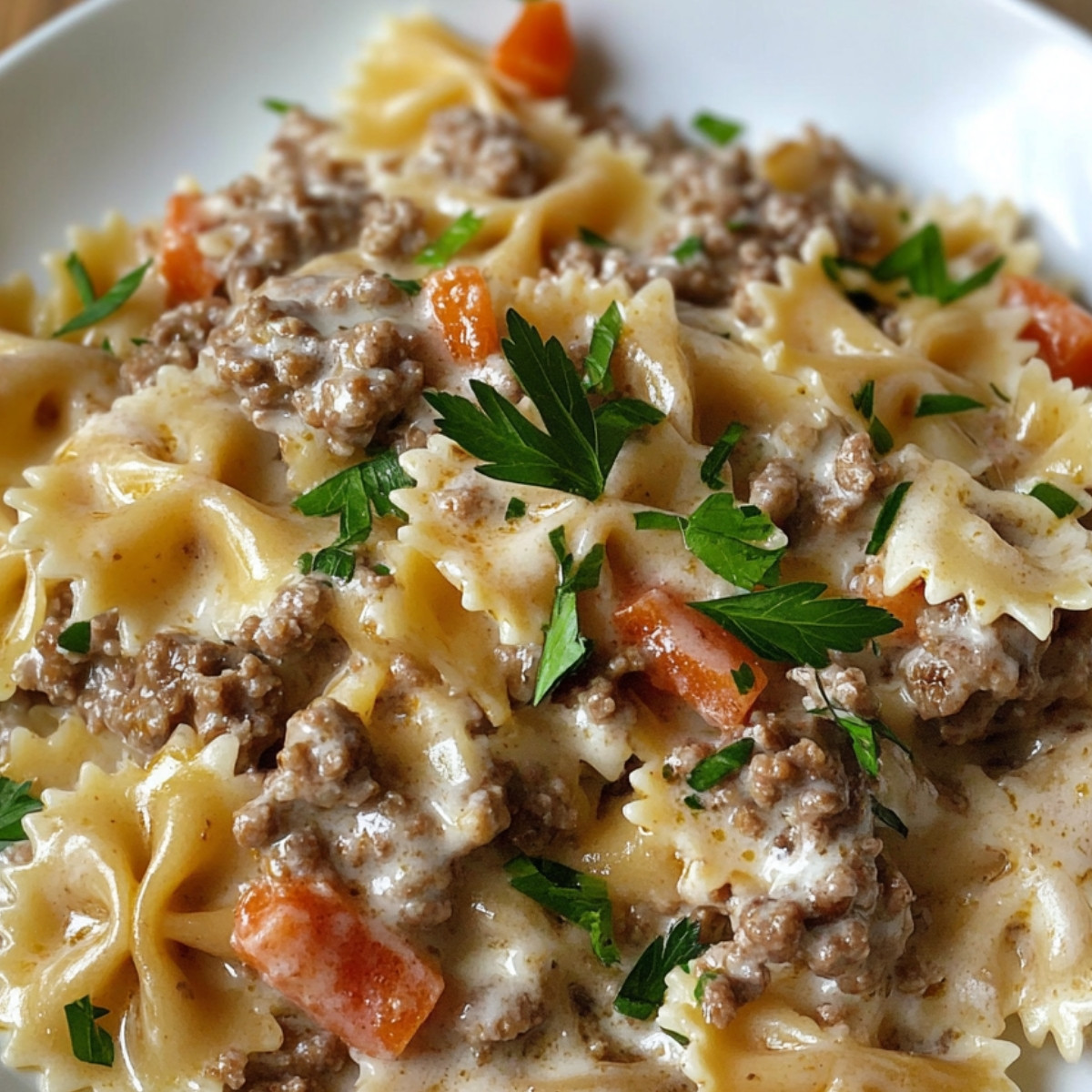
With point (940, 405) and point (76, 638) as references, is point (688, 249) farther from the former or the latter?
point (76, 638)

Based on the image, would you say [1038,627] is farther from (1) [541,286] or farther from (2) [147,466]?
(2) [147,466]

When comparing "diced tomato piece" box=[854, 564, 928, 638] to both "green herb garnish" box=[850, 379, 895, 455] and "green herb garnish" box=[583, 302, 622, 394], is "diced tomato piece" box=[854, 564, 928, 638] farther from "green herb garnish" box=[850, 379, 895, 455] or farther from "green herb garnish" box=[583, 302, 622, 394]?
"green herb garnish" box=[583, 302, 622, 394]

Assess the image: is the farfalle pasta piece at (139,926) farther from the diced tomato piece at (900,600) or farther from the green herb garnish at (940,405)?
the green herb garnish at (940,405)

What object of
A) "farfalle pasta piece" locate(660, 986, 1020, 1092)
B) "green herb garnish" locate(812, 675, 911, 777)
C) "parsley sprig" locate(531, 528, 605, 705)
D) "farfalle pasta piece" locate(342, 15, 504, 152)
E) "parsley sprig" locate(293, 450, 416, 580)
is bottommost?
"farfalle pasta piece" locate(660, 986, 1020, 1092)

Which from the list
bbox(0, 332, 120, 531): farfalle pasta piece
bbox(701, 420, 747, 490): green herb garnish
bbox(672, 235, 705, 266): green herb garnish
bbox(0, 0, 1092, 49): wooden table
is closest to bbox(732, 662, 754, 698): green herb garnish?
bbox(701, 420, 747, 490): green herb garnish

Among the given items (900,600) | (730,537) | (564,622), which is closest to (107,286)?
(564,622)

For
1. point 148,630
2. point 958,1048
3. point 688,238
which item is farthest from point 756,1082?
point 688,238
